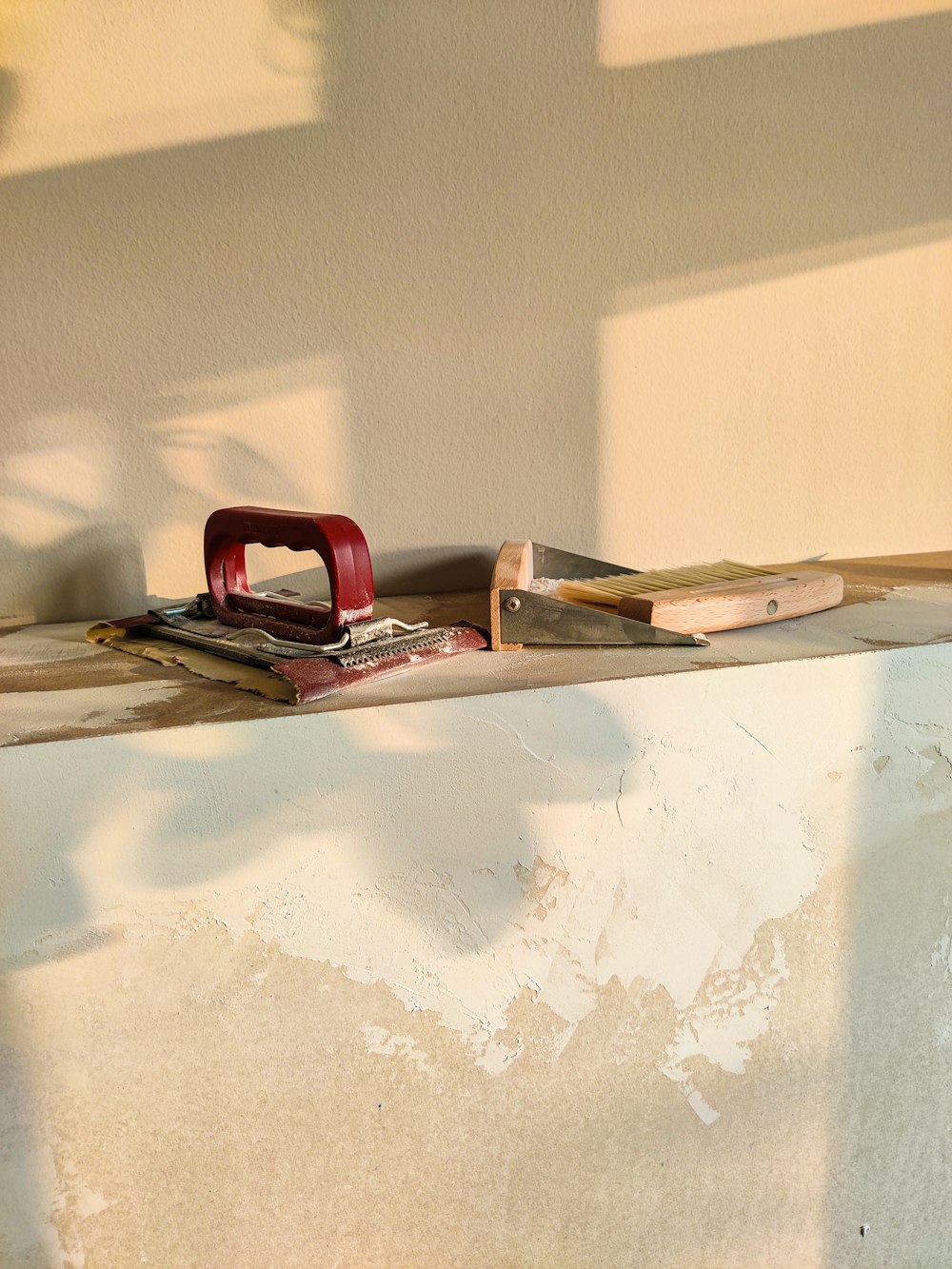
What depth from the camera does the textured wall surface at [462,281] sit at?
154cm

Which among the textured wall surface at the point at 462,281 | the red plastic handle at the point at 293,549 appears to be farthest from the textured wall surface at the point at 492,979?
the textured wall surface at the point at 462,281

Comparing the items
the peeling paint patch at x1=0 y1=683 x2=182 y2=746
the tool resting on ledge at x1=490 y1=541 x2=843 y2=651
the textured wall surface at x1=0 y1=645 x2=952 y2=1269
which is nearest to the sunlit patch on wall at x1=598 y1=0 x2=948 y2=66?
the tool resting on ledge at x1=490 y1=541 x2=843 y2=651

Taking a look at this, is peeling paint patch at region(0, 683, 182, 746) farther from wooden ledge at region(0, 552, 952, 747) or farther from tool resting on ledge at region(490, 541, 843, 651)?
tool resting on ledge at region(490, 541, 843, 651)

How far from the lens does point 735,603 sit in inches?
55.8

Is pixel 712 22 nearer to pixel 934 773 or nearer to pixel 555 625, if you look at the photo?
pixel 555 625

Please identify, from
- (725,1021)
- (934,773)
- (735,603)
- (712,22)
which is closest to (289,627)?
(735,603)

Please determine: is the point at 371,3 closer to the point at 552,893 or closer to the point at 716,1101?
the point at 552,893

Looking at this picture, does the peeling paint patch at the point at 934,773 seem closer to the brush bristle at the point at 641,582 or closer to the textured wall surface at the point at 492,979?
the textured wall surface at the point at 492,979

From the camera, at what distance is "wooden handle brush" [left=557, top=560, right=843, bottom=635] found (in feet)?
4.51

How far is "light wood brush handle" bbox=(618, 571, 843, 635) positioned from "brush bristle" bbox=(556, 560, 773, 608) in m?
0.03

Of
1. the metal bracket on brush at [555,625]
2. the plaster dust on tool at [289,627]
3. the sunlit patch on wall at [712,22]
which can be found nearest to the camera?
the plaster dust on tool at [289,627]

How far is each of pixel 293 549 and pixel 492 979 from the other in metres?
0.61

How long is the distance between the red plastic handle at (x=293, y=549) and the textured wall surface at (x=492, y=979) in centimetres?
23

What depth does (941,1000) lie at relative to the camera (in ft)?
4.73
